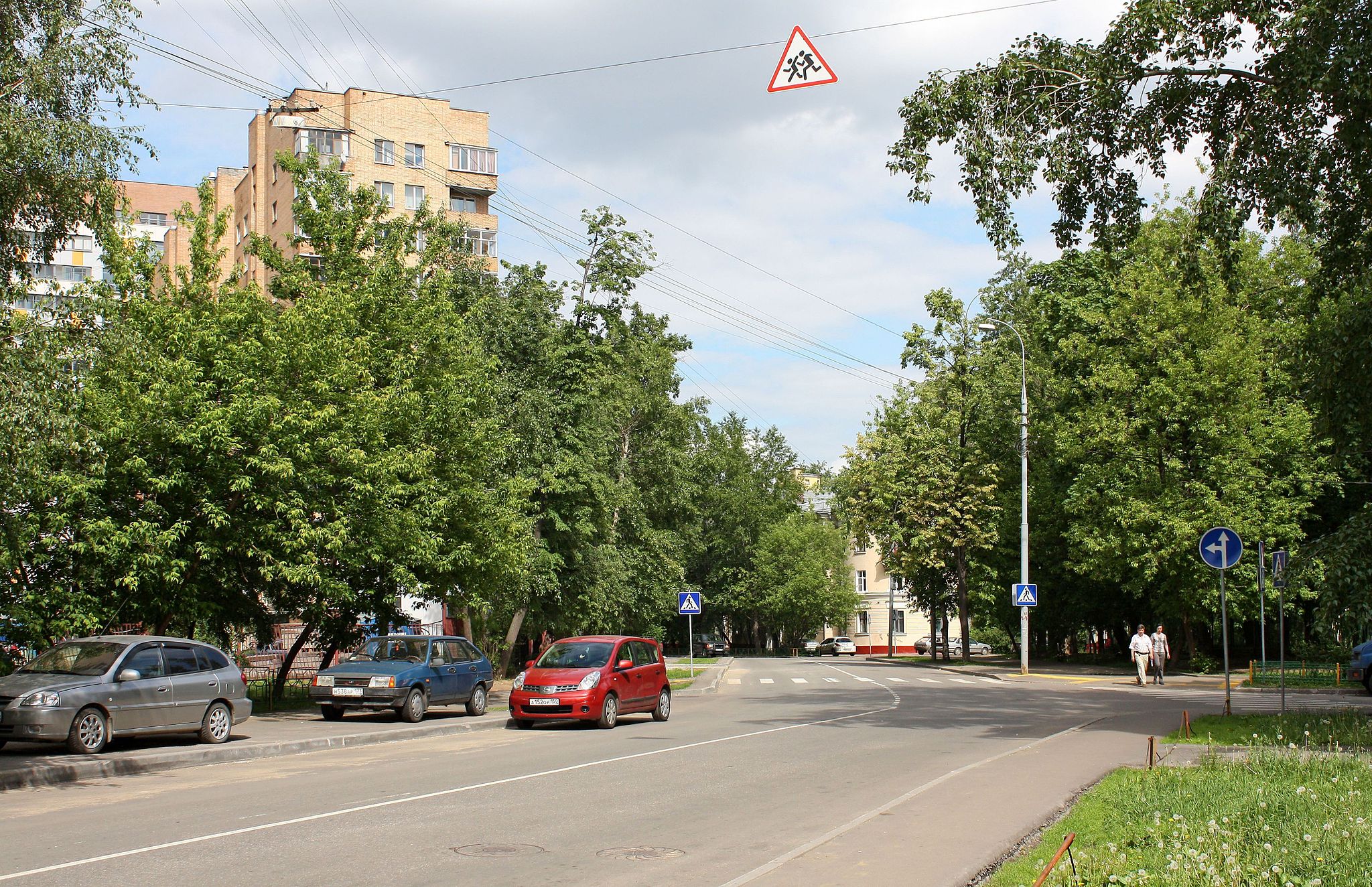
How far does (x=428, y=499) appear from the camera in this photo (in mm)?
23156

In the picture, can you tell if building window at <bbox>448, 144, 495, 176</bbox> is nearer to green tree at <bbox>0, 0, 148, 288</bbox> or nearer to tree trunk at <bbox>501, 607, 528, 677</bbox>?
tree trunk at <bbox>501, 607, 528, 677</bbox>

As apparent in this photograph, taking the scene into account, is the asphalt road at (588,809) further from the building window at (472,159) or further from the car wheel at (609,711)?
the building window at (472,159)

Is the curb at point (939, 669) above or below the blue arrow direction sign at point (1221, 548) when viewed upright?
below

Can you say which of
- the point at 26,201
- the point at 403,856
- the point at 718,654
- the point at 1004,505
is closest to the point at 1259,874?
the point at 403,856

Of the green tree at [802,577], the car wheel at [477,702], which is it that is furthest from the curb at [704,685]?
the green tree at [802,577]

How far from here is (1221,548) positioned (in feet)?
62.3

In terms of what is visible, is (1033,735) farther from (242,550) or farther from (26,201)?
(26,201)

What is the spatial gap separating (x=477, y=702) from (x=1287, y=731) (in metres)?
14.5

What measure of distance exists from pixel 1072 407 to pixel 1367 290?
26092mm

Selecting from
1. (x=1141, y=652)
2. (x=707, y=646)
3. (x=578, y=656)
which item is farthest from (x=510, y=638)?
(x=707, y=646)

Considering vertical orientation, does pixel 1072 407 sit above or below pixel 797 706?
above

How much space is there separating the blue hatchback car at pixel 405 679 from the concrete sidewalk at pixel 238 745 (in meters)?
0.33

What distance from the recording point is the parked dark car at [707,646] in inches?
3238

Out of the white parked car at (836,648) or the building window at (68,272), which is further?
the white parked car at (836,648)
